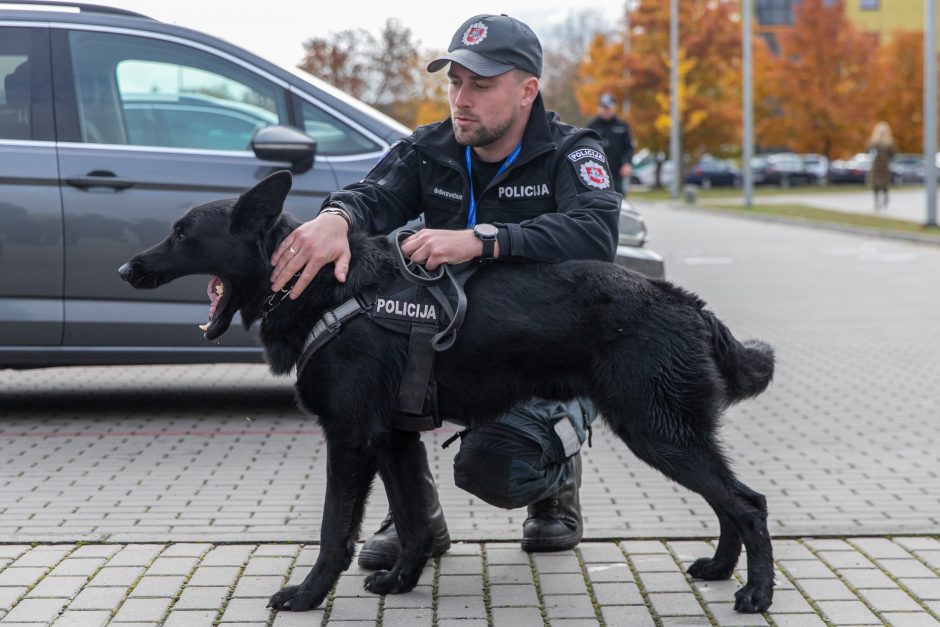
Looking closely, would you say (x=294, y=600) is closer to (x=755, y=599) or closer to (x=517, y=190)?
(x=755, y=599)

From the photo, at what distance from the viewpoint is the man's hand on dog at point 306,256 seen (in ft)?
13.1

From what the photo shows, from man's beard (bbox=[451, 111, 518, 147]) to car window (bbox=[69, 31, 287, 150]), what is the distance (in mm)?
3023

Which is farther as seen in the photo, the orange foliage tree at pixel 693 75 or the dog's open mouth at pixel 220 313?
the orange foliage tree at pixel 693 75

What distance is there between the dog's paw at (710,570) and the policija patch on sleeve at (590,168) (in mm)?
1316

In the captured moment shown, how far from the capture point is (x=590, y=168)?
14.3ft

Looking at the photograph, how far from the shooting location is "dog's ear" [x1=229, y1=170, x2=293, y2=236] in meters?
3.95

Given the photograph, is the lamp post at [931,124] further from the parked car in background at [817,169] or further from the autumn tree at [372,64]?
the parked car in background at [817,169]

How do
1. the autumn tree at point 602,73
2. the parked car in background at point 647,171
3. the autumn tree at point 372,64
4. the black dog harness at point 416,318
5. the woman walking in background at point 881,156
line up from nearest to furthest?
the black dog harness at point 416,318, the woman walking in background at point 881,156, the autumn tree at point 372,64, the autumn tree at point 602,73, the parked car in background at point 647,171

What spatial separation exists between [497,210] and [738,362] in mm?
1027

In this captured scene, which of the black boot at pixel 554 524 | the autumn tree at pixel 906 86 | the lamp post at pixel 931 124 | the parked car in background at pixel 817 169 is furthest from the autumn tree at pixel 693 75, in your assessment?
the black boot at pixel 554 524

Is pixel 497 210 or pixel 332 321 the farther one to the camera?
pixel 497 210

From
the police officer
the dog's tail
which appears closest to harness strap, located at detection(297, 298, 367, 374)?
the police officer

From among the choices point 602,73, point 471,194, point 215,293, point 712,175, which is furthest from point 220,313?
point 712,175

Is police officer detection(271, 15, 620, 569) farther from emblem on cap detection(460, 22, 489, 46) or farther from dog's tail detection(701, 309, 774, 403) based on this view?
dog's tail detection(701, 309, 774, 403)
